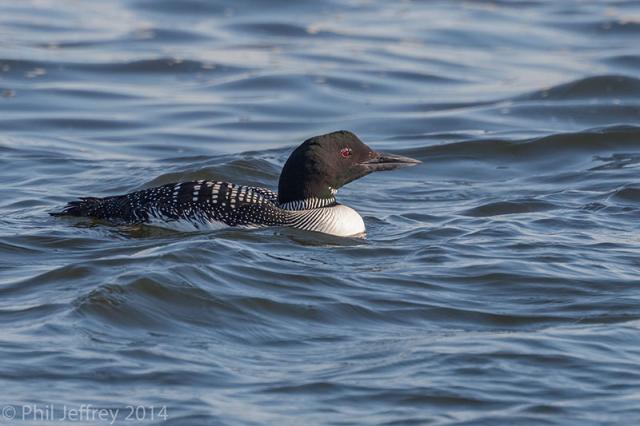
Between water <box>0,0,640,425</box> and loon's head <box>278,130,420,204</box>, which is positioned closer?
water <box>0,0,640,425</box>

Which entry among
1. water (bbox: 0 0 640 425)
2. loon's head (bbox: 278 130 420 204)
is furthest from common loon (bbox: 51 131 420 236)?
water (bbox: 0 0 640 425)

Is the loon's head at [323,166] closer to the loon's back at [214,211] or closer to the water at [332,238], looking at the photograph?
the loon's back at [214,211]

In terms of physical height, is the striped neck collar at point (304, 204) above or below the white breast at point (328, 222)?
above

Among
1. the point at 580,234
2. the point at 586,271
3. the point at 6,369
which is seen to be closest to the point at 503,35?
the point at 580,234

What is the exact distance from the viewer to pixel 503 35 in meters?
17.0

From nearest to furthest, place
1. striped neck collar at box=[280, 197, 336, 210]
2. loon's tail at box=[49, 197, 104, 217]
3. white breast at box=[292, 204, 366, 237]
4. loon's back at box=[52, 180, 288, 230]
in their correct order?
1. loon's back at box=[52, 180, 288, 230]
2. white breast at box=[292, 204, 366, 237]
3. striped neck collar at box=[280, 197, 336, 210]
4. loon's tail at box=[49, 197, 104, 217]

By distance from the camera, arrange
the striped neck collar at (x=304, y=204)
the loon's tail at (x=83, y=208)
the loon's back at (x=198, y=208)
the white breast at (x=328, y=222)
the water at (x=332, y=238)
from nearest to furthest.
A: the water at (x=332, y=238), the loon's back at (x=198, y=208), the white breast at (x=328, y=222), the striped neck collar at (x=304, y=204), the loon's tail at (x=83, y=208)

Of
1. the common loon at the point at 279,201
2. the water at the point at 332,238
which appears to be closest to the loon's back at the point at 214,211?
the common loon at the point at 279,201

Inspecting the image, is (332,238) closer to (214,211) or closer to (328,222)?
(328,222)

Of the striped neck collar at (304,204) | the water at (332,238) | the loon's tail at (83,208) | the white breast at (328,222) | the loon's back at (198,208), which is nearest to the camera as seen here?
the water at (332,238)

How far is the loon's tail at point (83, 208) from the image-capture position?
9211mm

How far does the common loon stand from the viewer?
887cm

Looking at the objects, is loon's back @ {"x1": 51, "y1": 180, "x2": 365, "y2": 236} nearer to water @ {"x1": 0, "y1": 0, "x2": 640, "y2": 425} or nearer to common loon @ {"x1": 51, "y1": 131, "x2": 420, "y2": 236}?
common loon @ {"x1": 51, "y1": 131, "x2": 420, "y2": 236}

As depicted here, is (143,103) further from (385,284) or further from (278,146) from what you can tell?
(385,284)
